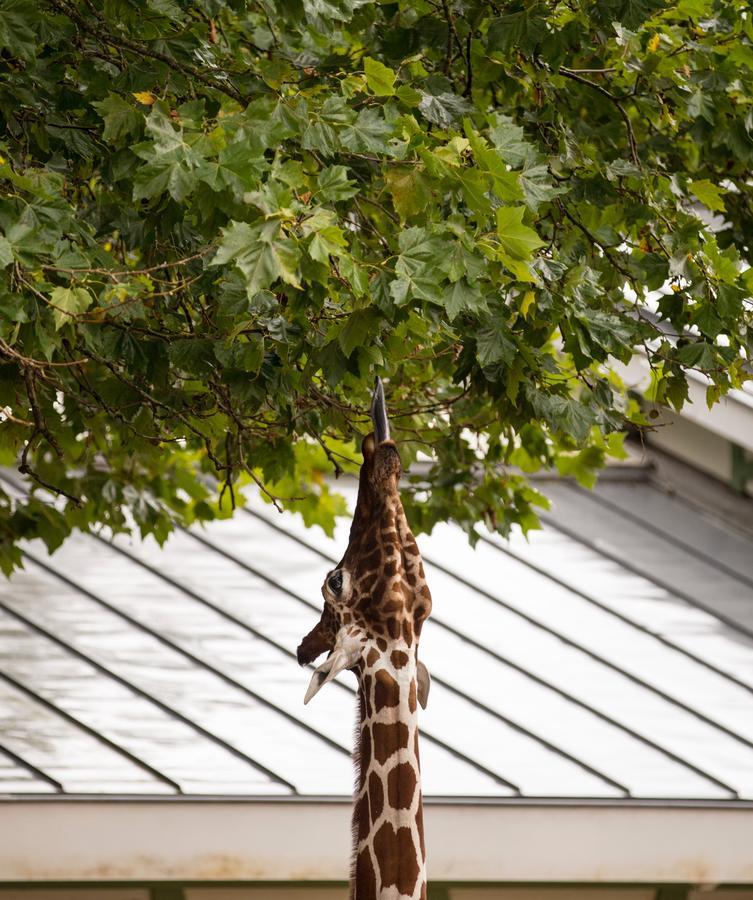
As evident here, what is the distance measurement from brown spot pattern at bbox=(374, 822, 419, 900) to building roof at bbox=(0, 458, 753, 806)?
391cm

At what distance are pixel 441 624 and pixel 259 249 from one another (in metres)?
6.11

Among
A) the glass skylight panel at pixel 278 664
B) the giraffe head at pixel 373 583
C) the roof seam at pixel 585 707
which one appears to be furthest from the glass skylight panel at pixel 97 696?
the giraffe head at pixel 373 583

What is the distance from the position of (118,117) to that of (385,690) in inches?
75.0

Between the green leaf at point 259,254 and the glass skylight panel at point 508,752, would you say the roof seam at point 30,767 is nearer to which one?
the glass skylight panel at point 508,752

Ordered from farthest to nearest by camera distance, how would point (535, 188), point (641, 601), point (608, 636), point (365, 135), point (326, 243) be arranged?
point (641, 601) → point (608, 636) → point (535, 188) → point (365, 135) → point (326, 243)

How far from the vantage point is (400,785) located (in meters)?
3.91

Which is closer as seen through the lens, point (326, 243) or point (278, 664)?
point (326, 243)

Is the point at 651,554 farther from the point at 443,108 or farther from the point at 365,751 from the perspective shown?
the point at 365,751

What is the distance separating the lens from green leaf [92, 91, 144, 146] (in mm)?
4684

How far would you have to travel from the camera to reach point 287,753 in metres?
8.28

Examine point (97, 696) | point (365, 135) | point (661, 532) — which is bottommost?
point (97, 696)

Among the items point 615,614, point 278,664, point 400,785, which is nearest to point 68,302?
point 400,785

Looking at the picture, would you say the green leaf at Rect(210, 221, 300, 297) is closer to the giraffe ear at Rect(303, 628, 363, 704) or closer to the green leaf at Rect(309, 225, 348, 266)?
the green leaf at Rect(309, 225, 348, 266)

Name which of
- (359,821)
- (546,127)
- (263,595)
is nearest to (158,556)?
(263,595)
